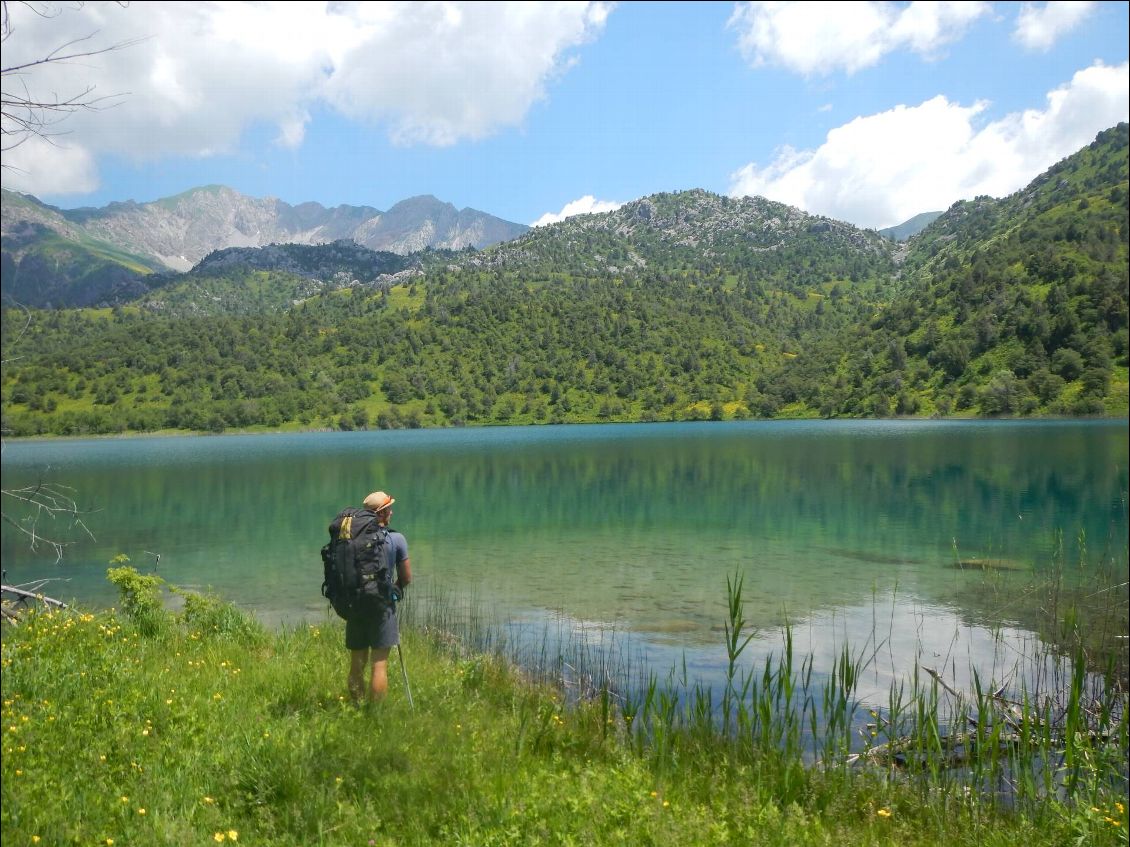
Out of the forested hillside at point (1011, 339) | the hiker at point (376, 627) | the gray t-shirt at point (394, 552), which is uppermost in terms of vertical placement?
the forested hillside at point (1011, 339)

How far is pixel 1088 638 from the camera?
561 inches

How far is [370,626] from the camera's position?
27.8 ft

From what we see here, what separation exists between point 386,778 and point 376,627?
2.49 m

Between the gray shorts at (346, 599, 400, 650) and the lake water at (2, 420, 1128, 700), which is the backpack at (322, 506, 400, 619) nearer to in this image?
the gray shorts at (346, 599, 400, 650)

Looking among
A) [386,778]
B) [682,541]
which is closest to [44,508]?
[386,778]

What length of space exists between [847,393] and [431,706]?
7229 inches

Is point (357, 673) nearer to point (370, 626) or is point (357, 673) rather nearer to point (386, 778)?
point (370, 626)

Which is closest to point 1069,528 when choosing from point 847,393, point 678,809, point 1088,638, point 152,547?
point 1088,638

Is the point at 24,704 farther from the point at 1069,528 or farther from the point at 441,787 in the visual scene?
the point at 1069,528

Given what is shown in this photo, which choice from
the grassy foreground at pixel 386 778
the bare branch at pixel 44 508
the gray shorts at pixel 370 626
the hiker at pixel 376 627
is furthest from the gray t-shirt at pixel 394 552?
the bare branch at pixel 44 508

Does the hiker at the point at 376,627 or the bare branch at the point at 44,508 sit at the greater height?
the bare branch at the point at 44,508

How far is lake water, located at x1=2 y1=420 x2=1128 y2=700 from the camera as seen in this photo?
1734 cm

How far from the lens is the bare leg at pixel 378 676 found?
8.38 meters

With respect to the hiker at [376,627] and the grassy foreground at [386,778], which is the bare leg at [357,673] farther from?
A: the grassy foreground at [386,778]
